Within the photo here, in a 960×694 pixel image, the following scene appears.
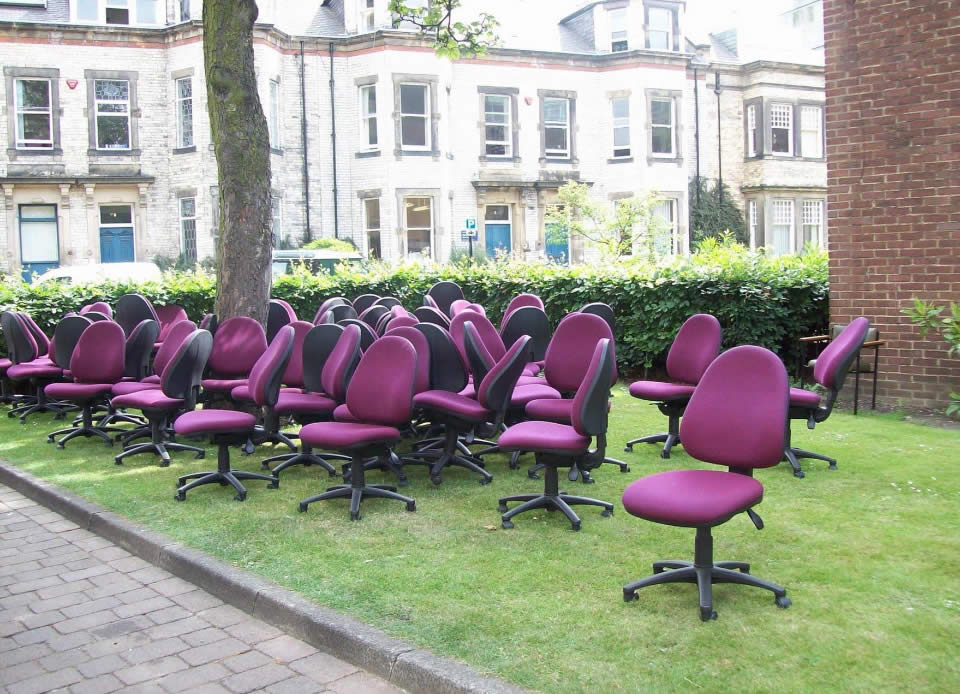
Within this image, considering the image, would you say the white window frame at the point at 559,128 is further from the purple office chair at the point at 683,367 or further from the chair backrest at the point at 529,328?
the purple office chair at the point at 683,367

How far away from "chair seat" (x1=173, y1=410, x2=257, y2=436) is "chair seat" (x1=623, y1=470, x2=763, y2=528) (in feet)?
12.0

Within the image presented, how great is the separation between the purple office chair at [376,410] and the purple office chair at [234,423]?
0.79 m

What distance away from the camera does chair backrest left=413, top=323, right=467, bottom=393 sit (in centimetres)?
794

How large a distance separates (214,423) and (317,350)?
1476mm

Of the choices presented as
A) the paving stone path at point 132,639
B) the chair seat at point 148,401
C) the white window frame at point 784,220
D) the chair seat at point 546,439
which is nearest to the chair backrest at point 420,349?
the chair seat at point 546,439

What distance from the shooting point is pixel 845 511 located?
6152 millimetres

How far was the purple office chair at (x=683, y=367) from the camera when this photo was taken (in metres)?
8.30

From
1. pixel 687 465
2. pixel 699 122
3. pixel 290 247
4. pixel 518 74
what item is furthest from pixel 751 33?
pixel 687 465

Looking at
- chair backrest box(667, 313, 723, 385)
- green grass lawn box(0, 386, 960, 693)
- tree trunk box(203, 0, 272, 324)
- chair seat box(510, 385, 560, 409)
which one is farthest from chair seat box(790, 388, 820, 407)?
tree trunk box(203, 0, 272, 324)

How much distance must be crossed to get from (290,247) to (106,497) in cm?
2138

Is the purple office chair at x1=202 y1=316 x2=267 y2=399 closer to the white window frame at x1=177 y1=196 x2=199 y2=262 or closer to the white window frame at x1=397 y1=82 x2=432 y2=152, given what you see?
the white window frame at x1=177 y1=196 x2=199 y2=262

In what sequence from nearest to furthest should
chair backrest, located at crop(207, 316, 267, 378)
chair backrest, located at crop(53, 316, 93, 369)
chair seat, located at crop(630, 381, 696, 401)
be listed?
chair seat, located at crop(630, 381, 696, 401) < chair backrest, located at crop(207, 316, 267, 378) < chair backrest, located at crop(53, 316, 93, 369)

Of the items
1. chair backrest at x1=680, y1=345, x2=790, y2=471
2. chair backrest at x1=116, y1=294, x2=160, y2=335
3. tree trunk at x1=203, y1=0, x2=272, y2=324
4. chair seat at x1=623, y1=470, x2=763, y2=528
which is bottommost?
chair seat at x1=623, y1=470, x2=763, y2=528

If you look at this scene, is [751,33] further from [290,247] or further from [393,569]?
[393,569]
